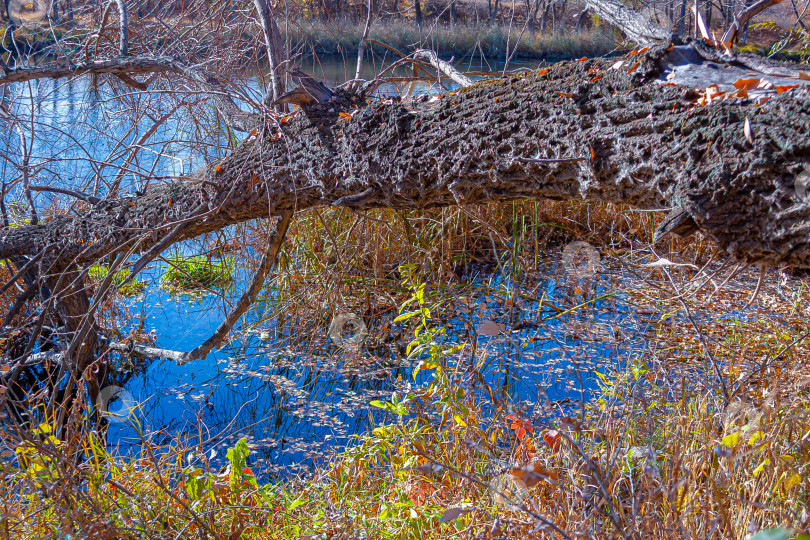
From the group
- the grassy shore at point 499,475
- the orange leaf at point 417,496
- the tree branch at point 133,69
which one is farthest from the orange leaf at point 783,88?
the tree branch at point 133,69

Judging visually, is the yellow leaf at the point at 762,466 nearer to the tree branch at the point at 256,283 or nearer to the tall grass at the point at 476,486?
the tall grass at the point at 476,486

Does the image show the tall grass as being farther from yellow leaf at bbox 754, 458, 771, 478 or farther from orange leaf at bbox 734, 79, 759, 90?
orange leaf at bbox 734, 79, 759, 90

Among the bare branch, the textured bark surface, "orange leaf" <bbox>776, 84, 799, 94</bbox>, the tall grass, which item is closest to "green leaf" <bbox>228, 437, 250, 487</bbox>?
the tall grass

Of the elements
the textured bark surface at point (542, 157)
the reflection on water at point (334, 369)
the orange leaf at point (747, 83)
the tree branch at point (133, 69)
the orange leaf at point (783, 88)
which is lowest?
the reflection on water at point (334, 369)

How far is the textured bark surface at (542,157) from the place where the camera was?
1.13 metres

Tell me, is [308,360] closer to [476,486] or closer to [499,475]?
[476,486]

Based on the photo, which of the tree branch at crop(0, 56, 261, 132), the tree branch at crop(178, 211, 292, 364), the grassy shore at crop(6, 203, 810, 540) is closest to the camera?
the grassy shore at crop(6, 203, 810, 540)

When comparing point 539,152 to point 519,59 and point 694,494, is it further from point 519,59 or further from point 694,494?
point 519,59

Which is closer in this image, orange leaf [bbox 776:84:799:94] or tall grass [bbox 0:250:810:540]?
orange leaf [bbox 776:84:799:94]

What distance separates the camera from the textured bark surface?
3.72 ft

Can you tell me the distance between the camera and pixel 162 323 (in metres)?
3.95

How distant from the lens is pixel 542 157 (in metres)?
1.48

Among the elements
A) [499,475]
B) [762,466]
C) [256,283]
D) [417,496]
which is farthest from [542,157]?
[256,283]

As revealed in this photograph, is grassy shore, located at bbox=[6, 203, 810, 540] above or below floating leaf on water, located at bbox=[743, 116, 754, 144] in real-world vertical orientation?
below
